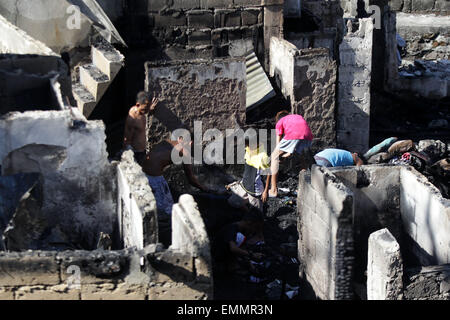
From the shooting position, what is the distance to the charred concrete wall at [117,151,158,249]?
233 inches

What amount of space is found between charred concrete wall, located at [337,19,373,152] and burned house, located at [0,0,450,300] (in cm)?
2

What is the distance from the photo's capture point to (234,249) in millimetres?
8172

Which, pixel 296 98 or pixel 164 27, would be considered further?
pixel 164 27

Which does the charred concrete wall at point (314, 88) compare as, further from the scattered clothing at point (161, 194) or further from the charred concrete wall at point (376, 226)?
the charred concrete wall at point (376, 226)

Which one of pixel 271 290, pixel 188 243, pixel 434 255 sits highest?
pixel 188 243

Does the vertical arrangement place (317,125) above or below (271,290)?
above

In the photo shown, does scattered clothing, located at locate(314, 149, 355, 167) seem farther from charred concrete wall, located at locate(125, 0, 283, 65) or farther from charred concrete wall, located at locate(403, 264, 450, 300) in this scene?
charred concrete wall, located at locate(125, 0, 283, 65)

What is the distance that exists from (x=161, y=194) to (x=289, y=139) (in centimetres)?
228

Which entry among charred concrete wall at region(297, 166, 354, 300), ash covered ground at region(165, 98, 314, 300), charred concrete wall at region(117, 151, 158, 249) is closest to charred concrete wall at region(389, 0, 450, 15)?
ash covered ground at region(165, 98, 314, 300)

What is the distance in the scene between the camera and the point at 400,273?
6.28 metres

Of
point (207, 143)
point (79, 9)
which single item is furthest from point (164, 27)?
point (207, 143)

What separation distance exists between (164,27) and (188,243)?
6436 mm
